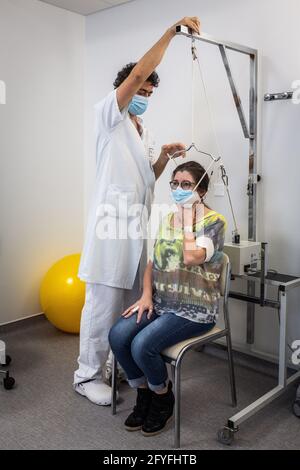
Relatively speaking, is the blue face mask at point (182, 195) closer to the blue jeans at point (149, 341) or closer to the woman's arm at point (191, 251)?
the woman's arm at point (191, 251)

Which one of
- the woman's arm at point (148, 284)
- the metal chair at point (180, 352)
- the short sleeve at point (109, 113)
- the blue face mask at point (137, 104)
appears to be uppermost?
the blue face mask at point (137, 104)

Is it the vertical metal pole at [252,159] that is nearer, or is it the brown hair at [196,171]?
the brown hair at [196,171]

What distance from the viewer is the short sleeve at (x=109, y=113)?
2119 millimetres

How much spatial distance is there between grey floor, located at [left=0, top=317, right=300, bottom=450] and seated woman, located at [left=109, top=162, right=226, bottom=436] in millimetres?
138

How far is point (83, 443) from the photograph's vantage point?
2010mm

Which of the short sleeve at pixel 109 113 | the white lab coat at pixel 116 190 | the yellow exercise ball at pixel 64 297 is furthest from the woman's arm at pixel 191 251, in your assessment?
the yellow exercise ball at pixel 64 297

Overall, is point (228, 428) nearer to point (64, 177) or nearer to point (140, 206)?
point (140, 206)

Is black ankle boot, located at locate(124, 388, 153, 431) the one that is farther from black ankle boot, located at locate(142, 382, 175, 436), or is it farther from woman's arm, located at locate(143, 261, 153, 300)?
woman's arm, located at locate(143, 261, 153, 300)

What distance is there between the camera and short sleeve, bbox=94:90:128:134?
2119 millimetres

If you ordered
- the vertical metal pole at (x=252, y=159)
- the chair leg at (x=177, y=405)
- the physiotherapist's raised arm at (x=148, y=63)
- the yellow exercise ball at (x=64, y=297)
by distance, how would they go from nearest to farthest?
the chair leg at (x=177, y=405) < the physiotherapist's raised arm at (x=148, y=63) < the vertical metal pole at (x=252, y=159) < the yellow exercise ball at (x=64, y=297)

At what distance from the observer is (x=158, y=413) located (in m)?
2.09

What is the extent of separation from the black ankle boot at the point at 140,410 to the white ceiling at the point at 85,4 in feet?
8.20

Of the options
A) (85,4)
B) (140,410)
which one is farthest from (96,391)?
(85,4)

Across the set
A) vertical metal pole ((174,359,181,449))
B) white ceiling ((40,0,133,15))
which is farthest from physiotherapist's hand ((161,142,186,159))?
white ceiling ((40,0,133,15))
